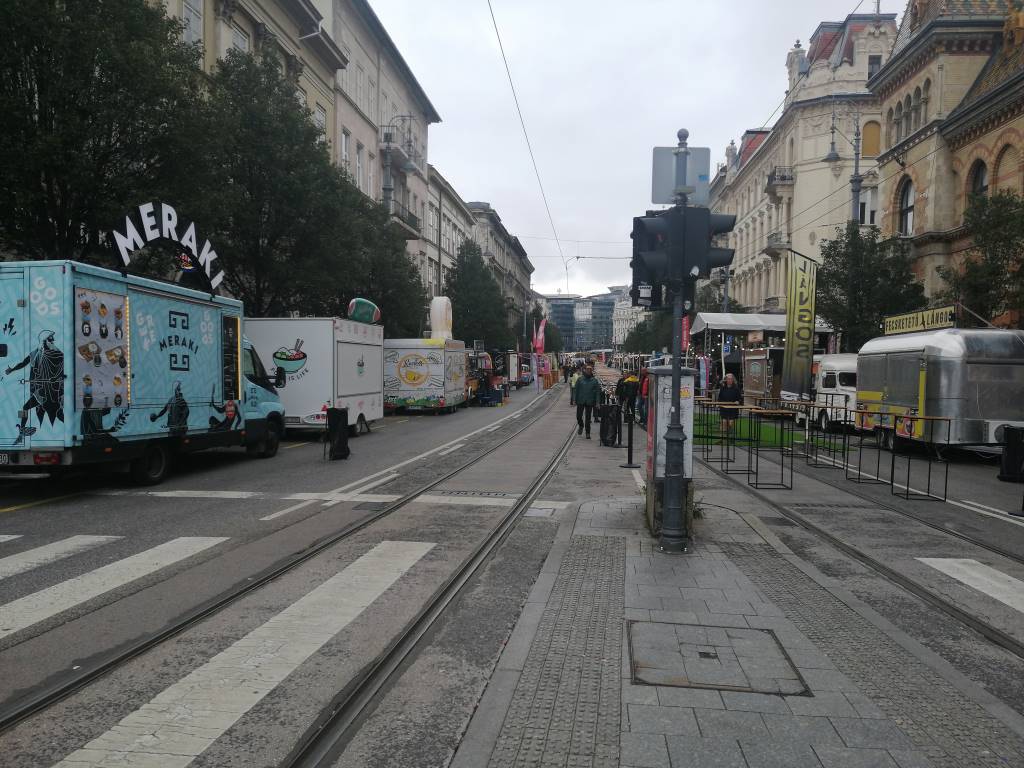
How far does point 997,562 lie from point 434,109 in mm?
54474

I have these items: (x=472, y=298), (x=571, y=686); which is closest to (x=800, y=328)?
(x=571, y=686)

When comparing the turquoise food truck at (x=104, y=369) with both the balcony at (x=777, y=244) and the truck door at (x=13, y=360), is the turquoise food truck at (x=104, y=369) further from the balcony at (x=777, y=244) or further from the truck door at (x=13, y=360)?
the balcony at (x=777, y=244)

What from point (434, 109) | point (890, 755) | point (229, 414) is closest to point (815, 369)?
point (229, 414)

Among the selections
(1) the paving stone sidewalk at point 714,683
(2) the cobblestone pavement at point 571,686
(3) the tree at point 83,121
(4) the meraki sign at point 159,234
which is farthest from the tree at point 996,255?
(3) the tree at point 83,121

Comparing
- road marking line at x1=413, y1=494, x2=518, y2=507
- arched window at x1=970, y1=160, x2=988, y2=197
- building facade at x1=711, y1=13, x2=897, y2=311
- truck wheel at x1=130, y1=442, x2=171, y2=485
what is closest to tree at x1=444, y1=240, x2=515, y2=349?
building facade at x1=711, y1=13, x2=897, y2=311

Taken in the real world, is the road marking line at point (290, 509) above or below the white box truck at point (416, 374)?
below

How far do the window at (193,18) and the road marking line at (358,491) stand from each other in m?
17.9

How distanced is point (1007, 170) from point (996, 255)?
328 inches

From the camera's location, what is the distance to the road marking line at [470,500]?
395 inches

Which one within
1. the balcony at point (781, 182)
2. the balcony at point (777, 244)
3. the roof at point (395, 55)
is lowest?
the balcony at point (777, 244)

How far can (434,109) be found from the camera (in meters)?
56.3

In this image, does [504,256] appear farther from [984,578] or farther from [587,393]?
[984,578]

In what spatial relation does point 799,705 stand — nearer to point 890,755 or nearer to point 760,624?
point 890,755

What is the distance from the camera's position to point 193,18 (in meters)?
24.2
